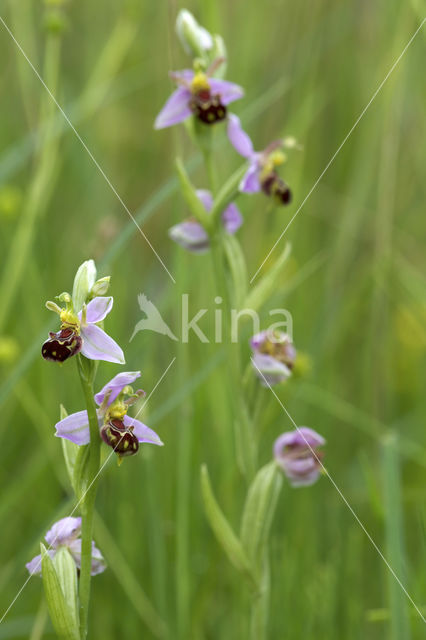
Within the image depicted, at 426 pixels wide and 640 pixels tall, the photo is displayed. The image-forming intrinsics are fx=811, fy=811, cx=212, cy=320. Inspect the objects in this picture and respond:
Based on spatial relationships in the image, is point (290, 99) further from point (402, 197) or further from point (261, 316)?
point (261, 316)

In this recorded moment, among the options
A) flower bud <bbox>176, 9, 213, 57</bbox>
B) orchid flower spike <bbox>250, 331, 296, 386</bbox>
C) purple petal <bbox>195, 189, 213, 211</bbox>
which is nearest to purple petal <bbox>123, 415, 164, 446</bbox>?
orchid flower spike <bbox>250, 331, 296, 386</bbox>

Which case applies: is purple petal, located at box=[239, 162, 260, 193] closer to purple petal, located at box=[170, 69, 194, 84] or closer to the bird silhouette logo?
purple petal, located at box=[170, 69, 194, 84]

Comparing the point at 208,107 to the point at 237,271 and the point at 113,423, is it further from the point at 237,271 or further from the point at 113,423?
the point at 113,423

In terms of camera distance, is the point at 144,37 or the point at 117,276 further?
the point at 144,37

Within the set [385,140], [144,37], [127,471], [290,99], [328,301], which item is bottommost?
[127,471]

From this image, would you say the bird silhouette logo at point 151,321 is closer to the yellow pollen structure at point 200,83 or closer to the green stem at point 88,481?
the yellow pollen structure at point 200,83

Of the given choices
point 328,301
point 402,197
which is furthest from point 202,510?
point 402,197
